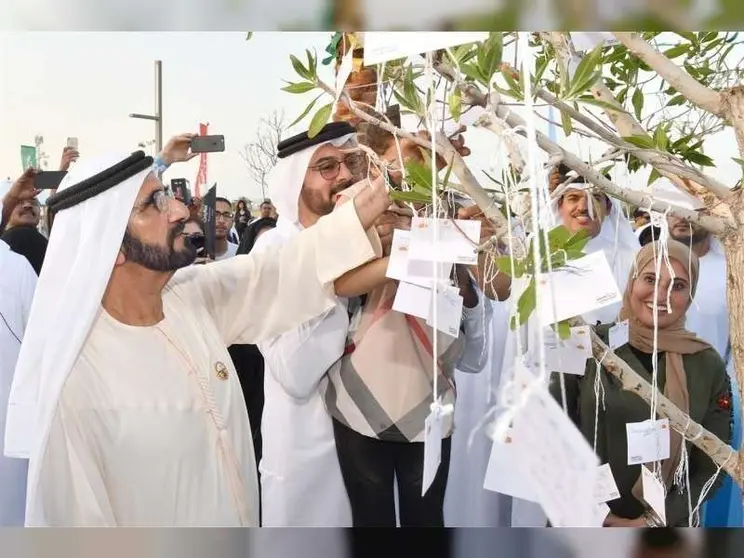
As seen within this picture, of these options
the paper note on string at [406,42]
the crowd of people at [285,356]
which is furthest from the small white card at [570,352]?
the paper note on string at [406,42]

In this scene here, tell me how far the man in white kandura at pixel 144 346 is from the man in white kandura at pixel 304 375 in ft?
0.19

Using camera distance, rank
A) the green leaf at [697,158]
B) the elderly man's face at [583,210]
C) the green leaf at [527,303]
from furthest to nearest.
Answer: the elderly man's face at [583,210] < the green leaf at [697,158] < the green leaf at [527,303]

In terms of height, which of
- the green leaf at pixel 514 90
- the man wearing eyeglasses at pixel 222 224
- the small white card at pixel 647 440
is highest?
the green leaf at pixel 514 90

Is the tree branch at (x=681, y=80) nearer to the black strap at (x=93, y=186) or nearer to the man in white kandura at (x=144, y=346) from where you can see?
the man in white kandura at (x=144, y=346)

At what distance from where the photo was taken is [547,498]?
3.11ft

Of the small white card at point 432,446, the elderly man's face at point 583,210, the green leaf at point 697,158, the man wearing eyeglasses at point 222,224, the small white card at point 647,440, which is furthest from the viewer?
the elderly man's face at point 583,210

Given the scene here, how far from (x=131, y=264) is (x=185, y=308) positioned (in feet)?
0.47

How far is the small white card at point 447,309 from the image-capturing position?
1.37 m

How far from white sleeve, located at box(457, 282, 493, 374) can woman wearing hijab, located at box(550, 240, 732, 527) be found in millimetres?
194

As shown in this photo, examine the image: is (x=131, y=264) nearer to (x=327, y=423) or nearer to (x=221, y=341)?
(x=221, y=341)

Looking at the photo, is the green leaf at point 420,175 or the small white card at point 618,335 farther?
the small white card at point 618,335

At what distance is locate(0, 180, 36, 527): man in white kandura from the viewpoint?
142cm

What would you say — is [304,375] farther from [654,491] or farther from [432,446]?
[654,491]

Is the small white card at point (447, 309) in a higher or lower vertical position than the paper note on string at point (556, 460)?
higher
